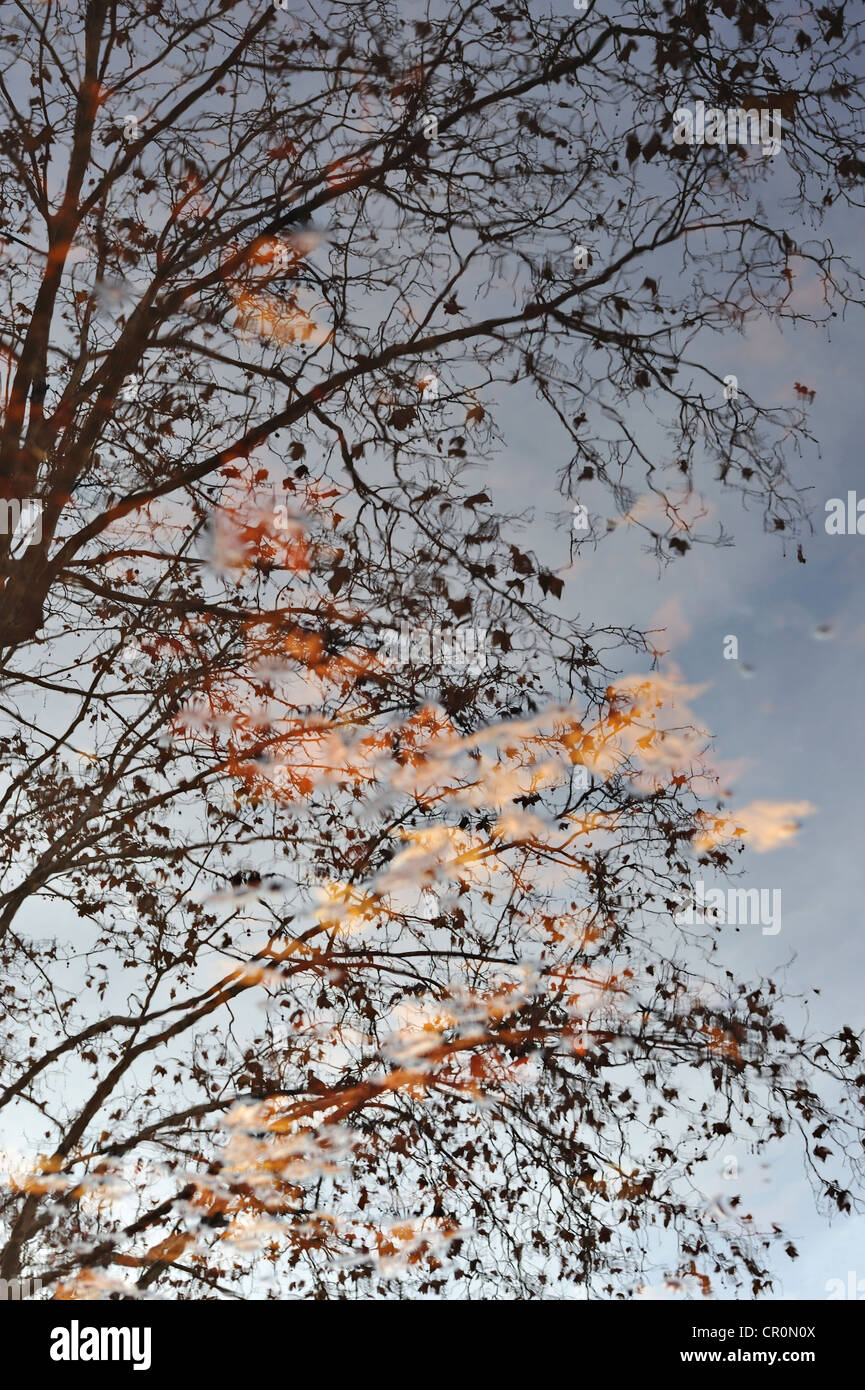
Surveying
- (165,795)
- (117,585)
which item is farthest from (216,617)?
(165,795)

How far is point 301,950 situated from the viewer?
340 inches

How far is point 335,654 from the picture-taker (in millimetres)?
8523

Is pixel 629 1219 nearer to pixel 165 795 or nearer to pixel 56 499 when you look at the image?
pixel 165 795

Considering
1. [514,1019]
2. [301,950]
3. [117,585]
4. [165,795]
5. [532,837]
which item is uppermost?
[117,585]

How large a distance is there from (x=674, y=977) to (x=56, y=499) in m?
6.49

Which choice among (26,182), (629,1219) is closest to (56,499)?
(26,182)
